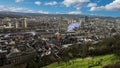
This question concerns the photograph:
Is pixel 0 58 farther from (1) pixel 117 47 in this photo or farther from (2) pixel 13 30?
(2) pixel 13 30

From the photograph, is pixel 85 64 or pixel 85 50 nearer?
pixel 85 64

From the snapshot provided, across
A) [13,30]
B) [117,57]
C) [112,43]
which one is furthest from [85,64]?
[13,30]

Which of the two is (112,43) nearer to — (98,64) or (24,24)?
(98,64)

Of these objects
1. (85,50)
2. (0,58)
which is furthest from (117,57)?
(0,58)

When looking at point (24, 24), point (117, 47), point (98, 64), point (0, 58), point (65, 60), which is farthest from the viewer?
point (24, 24)

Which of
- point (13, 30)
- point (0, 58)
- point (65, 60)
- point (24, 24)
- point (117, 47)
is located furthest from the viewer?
point (24, 24)

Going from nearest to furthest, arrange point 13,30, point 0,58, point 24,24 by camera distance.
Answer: point 0,58
point 13,30
point 24,24

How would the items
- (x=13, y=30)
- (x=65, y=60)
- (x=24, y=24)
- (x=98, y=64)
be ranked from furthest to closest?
(x=24, y=24) < (x=13, y=30) < (x=65, y=60) < (x=98, y=64)

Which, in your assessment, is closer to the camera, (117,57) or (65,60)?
(117,57)

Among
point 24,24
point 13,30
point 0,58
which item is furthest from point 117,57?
point 24,24
